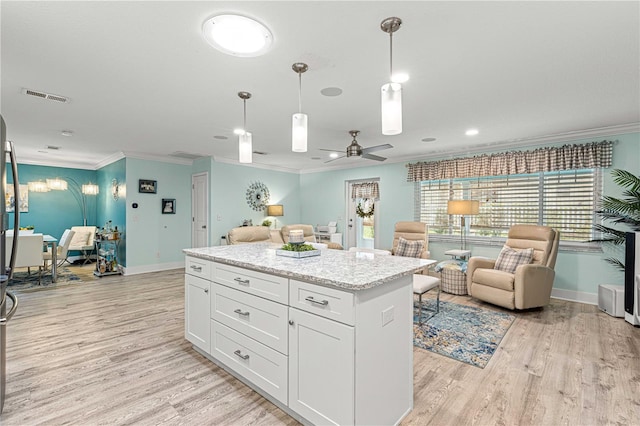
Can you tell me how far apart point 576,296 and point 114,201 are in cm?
824

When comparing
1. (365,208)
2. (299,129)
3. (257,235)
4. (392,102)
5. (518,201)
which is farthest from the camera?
(365,208)

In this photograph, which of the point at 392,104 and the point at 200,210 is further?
the point at 200,210

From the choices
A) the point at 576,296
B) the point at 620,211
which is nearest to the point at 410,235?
the point at 576,296

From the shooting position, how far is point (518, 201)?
4.72 m

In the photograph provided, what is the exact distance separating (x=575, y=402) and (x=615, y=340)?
58.7 inches

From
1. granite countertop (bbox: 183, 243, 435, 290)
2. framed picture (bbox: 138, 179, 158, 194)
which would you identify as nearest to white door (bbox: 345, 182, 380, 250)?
framed picture (bbox: 138, 179, 158, 194)

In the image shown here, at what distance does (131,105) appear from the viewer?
322 centimetres

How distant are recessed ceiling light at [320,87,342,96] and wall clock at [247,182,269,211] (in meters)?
4.39

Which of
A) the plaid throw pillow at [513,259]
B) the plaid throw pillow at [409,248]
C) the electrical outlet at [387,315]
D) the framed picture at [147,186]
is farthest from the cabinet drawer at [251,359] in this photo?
the framed picture at [147,186]

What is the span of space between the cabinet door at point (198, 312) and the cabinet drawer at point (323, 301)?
1.05 meters

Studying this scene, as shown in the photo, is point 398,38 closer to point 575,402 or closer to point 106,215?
point 575,402

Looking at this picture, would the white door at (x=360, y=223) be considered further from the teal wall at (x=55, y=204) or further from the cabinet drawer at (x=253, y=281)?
the teal wall at (x=55, y=204)

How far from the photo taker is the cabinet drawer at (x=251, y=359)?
1.88 m

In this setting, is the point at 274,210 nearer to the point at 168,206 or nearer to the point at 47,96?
the point at 168,206
